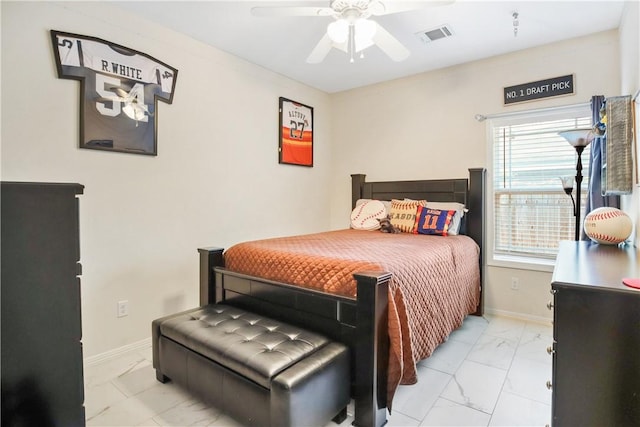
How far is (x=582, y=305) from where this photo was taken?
39.4 inches

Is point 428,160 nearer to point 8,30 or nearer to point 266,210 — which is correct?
point 266,210

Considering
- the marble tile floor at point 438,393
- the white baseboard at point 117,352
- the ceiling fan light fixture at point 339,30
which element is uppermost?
the ceiling fan light fixture at point 339,30

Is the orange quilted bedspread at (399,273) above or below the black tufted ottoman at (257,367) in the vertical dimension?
above

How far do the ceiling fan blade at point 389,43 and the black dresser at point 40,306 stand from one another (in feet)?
6.59

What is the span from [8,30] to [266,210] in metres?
2.37

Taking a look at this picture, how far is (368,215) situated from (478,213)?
111 centimetres

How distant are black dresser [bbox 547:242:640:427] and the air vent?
2.41 meters

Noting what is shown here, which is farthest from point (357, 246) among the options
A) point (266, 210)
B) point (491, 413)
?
point (266, 210)

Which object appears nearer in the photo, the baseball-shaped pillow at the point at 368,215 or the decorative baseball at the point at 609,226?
the decorative baseball at the point at 609,226

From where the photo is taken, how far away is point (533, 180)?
10.5 feet

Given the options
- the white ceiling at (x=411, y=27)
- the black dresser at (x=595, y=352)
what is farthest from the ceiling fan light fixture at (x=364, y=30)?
the black dresser at (x=595, y=352)

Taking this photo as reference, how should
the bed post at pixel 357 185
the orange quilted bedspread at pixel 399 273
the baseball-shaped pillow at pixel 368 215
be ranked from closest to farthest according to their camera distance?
the orange quilted bedspread at pixel 399 273, the baseball-shaped pillow at pixel 368 215, the bed post at pixel 357 185

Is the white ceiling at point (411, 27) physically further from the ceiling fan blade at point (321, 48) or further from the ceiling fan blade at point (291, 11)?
the ceiling fan blade at point (291, 11)

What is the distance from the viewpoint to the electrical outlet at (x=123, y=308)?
252 cm
